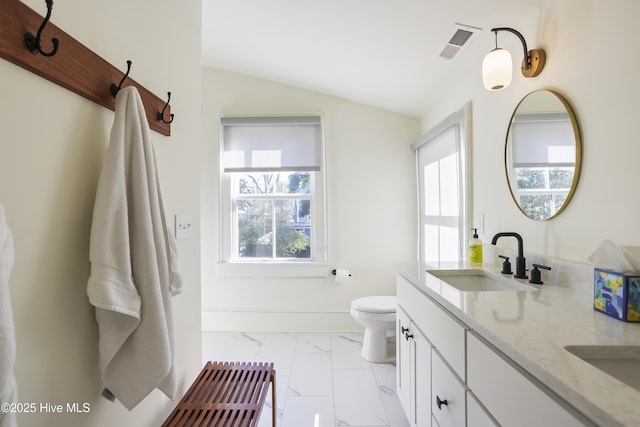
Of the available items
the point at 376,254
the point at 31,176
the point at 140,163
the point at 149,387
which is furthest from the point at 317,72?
the point at 149,387

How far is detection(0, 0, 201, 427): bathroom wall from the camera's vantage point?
0.61m

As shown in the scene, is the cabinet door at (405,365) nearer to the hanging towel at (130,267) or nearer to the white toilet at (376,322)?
the white toilet at (376,322)

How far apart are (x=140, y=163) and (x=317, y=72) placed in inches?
84.5

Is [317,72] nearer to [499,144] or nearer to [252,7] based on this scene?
[252,7]

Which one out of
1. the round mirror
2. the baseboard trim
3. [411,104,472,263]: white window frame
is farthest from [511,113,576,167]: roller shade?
the baseboard trim

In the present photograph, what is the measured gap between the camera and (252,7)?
190 cm

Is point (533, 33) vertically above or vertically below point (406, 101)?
below

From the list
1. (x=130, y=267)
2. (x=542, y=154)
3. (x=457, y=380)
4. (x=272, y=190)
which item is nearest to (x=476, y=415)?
(x=457, y=380)

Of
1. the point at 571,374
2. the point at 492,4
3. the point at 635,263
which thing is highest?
the point at 492,4

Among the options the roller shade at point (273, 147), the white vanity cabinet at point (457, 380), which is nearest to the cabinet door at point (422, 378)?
the white vanity cabinet at point (457, 380)

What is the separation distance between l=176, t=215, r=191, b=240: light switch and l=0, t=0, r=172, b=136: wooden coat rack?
1.77ft

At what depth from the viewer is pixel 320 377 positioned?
6.97 feet

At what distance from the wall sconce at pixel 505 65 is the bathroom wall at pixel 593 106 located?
0.12 ft

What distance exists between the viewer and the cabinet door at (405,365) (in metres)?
1.51
